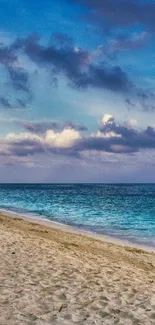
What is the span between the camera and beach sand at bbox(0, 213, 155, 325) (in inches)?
361

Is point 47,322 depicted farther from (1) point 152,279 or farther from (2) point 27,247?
(2) point 27,247

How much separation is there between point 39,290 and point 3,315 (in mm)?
2279

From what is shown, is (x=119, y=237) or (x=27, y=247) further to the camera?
(x=119, y=237)

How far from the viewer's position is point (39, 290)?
11125mm

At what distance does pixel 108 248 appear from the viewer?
70.7 ft

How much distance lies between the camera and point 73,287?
11648mm

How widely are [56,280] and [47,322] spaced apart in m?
3.64

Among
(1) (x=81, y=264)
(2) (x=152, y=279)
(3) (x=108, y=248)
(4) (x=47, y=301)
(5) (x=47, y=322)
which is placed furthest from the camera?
(3) (x=108, y=248)

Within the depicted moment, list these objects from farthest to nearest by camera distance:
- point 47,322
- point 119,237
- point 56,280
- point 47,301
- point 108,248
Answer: point 119,237 < point 108,248 < point 56,280 < point 47,301 < point 47,322

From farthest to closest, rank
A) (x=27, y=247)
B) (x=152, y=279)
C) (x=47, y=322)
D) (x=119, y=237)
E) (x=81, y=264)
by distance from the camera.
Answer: (x=119, y=237) → (x=27, y=247) → (x=81, y=264) → (x=152, y=279) → (x=47, y=322)

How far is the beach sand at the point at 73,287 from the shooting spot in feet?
30.1

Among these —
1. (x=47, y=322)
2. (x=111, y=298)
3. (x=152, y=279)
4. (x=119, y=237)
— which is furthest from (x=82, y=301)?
(x=119, y=237)

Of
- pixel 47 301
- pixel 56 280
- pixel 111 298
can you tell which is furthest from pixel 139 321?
pixel 56 280

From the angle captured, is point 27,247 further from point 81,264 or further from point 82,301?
point 82,301
